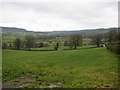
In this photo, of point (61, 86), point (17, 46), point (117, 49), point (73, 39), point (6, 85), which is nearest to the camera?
point (61, 86)

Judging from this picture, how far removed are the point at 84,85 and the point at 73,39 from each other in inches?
1821

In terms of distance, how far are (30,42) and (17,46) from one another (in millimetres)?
8205

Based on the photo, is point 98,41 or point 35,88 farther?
point 98,41

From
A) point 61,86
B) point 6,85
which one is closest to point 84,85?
point 61,86

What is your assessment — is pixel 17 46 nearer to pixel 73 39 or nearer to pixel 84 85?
pixel 73 39

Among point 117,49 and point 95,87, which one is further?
point 117,49

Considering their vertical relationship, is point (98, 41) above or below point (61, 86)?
above

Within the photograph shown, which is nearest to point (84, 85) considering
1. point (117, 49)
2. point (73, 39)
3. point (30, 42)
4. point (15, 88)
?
point (15, 88)

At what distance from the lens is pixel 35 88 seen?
8031 mm

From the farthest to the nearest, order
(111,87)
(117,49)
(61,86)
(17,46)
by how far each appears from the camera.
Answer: (17,46) → (117,49) → (61,86) → (111,87)

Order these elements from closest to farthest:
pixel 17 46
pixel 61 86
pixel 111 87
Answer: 1. pixel 111 87
2. pixel 61 86
3. pixel 17 46

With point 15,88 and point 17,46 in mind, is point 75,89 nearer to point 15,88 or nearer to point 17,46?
point 15,88

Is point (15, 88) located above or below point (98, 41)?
below

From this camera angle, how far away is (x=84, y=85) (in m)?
8.32
